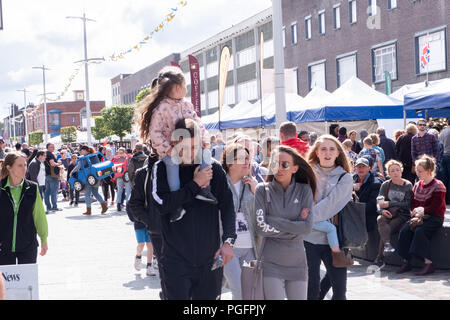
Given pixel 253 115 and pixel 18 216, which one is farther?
pixel 253 115

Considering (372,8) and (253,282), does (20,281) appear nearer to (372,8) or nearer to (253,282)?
(253,282)

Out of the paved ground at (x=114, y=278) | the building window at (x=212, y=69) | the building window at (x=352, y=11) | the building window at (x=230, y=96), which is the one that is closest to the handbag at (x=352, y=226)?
the paved ground at (x=114, y=278)

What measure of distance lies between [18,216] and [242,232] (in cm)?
200

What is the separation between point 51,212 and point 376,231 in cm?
1194

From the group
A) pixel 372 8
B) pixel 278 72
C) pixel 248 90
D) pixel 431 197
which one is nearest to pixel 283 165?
pixel 431 197

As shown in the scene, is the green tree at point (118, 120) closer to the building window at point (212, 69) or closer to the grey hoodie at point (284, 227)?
the building window at point (212, 69)

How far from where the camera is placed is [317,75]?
44.5 meters

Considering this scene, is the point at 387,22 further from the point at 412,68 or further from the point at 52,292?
the point at 52,292

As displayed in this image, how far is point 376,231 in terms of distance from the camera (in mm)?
9180

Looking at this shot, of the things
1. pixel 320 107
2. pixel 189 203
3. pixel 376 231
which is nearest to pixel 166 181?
pixel 189 203

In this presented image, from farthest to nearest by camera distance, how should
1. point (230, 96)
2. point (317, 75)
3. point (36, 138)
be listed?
point (36, 138)
point (230, 96)
point (317, 75)

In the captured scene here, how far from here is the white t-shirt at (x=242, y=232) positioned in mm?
5559
